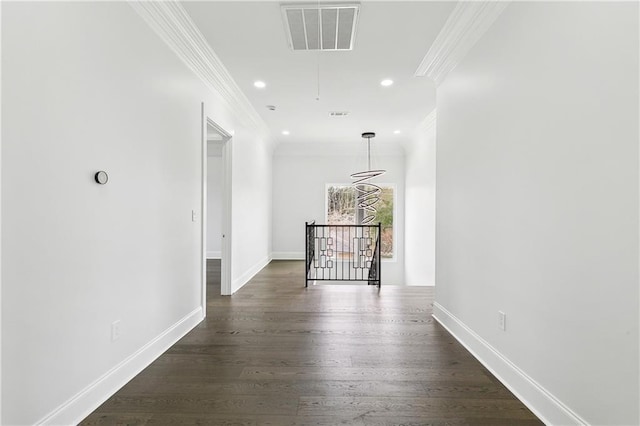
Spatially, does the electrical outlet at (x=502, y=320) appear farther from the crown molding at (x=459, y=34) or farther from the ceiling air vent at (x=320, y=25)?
the ceiling air vent at (x=320, y=25)

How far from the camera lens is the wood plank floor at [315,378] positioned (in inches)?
73.5

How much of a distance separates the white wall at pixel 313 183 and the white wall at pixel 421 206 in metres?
0.26

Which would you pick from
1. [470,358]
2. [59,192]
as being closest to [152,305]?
[59,192]

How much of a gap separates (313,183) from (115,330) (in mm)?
6303

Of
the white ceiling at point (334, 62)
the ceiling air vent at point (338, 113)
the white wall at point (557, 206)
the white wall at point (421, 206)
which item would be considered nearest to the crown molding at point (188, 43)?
the white ceiling at point (334, 62)

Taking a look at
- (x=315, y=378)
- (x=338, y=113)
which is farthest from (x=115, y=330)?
(x=338, y=113)

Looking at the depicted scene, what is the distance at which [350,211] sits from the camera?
27.2ft

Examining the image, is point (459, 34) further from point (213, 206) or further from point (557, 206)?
point (213, 206)

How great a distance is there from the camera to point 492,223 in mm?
2377

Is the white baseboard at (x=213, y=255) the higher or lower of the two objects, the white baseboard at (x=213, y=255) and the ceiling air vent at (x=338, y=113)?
the lower

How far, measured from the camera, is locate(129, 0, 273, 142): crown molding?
2.41 meters

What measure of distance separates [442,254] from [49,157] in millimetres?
3271

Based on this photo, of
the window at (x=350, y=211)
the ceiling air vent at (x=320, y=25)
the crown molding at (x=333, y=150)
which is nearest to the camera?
the ceiling air vent at (x=320, y=25)

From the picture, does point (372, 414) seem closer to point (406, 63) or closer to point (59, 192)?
point (59, 192)
